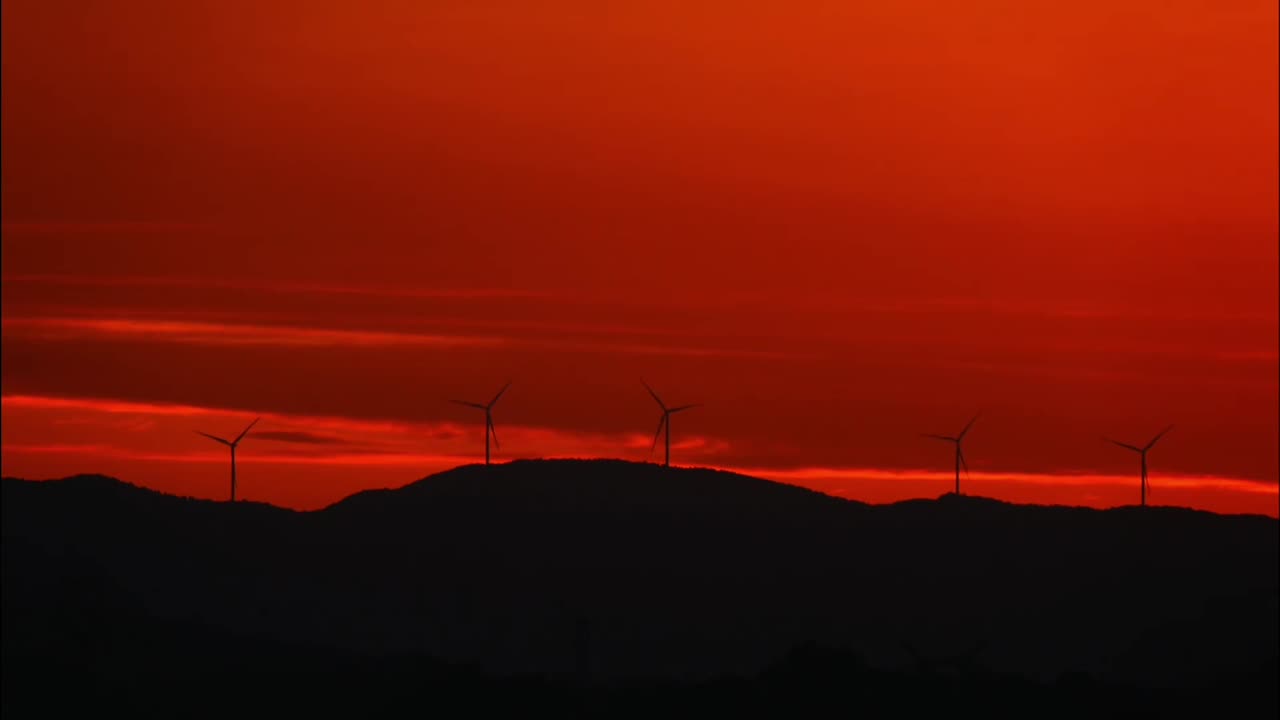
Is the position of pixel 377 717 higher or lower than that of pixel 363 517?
lower

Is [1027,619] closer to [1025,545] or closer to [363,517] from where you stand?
[1025,545]

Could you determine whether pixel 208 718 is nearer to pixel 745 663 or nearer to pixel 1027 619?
pixel 745 663

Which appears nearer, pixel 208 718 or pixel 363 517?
pixel 208 718

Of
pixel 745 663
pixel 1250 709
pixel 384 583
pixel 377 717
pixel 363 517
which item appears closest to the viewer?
pixel 377 717

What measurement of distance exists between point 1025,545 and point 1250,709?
4640cm

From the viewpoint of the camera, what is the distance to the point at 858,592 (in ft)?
625

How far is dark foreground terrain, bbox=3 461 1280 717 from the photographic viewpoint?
146 meters

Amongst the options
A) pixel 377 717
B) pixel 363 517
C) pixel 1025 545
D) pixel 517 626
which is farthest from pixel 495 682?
A: pixel 1025 545

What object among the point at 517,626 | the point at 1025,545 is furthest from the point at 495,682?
the point at 1025,545

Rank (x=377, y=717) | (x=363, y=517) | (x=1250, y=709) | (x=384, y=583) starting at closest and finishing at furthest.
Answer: (x=377, y=717), (x=1250, y=709), (x=384, y=583), (x=363, y=517)

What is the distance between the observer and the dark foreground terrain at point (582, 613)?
146250mm

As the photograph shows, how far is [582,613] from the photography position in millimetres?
180250

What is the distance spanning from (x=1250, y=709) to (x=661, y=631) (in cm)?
4391

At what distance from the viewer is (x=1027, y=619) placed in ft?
612
